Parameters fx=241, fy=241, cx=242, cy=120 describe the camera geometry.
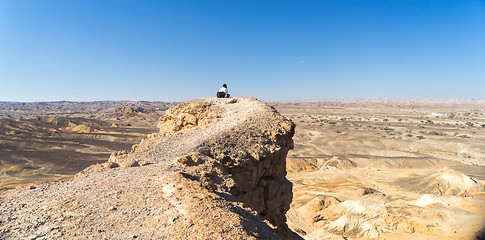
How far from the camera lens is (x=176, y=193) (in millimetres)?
4938

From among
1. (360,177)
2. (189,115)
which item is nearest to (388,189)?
(360,177)

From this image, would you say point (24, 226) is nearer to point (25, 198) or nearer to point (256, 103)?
point (25, 198)

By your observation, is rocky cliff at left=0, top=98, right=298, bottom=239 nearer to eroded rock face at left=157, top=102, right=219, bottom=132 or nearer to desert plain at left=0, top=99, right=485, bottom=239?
eroded rock face at left=157, top=102, right=219, bottom=132

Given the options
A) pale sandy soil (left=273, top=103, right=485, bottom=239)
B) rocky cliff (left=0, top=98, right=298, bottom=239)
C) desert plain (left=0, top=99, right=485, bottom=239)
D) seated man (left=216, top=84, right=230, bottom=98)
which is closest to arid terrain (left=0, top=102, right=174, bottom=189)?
desert plain (left=0, top=99, right=485, bottom=239)

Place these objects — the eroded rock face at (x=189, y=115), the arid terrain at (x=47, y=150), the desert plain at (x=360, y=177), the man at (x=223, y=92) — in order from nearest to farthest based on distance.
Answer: the eroded rock face at (x=189, y=115)
the desert plain at (x=360, y=177)
the man at (x=223, y=92)
the arid terrain at (x=47, y=150)

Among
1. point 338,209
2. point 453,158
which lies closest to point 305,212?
point 338,209

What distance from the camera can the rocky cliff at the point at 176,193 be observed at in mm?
3936

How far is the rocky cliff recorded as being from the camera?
394cm

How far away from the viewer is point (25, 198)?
5031 millimetres

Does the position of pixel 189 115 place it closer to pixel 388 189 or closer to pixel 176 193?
pixel 176 193

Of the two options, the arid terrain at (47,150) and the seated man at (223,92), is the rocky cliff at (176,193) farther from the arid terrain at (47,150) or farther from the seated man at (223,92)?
the arid terrain at (47,150)

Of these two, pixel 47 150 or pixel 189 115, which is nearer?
pixel 189 115

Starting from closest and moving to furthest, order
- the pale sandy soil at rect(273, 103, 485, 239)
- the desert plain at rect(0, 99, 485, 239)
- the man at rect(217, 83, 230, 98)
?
the pale sandy soil at rect(273, 103, 485, 239)
the desert plain at rect(0, 99, 485, 239)
the man at rect(217, 83, 230, 98)

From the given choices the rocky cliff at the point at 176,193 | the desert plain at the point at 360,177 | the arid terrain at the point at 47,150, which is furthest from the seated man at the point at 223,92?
the arid terrain at the point at 47,150
